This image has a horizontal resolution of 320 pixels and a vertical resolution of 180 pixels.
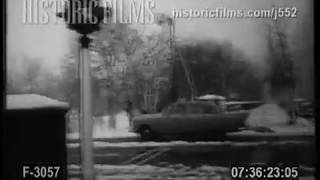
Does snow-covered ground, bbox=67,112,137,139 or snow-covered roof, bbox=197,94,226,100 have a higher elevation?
snow-covered roof, bbox=197,94,226,100

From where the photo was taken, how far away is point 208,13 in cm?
389

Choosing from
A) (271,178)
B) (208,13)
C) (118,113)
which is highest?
(208,13)

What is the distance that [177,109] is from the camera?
389 cm

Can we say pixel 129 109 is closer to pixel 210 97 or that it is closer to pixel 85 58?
pixel 85 58

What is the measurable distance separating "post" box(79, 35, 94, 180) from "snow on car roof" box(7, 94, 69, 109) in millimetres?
156

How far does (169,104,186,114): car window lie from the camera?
388 cm

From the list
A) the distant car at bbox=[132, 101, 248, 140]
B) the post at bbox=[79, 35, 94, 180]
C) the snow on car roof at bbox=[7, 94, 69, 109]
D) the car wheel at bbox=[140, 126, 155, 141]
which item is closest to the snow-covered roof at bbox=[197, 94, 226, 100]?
the distant car at bbox=[132, 101, 248, 140]

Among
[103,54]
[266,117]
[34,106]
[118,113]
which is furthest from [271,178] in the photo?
[34,106]

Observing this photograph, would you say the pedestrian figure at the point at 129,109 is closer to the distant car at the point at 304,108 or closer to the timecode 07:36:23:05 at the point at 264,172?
the timecode 07:36:23:05 at the point at 264,172

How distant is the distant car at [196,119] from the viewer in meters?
3.88

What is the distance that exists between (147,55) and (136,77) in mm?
194

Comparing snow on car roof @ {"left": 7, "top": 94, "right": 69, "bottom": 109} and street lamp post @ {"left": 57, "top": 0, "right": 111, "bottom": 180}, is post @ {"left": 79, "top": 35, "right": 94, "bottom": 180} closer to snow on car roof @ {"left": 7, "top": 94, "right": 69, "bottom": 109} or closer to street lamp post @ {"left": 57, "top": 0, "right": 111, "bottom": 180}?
street lamp post @ {"left": 57, "top": 0, "right": 111, "bottom": 180}

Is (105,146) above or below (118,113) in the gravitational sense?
below

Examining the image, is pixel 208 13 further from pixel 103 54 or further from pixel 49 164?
pixel 49 164
